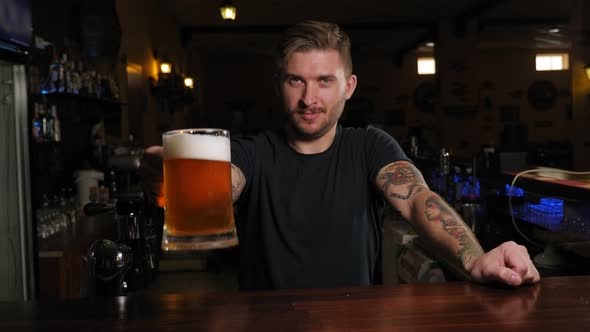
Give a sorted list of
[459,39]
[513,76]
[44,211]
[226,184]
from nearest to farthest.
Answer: [226,184] < [44,211] < [459,39] < [513,76]

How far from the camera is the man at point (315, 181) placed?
1.79 meters

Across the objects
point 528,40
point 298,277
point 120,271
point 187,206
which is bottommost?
point 298,277

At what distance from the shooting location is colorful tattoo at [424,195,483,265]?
141 centimetres

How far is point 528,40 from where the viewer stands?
43.6ft

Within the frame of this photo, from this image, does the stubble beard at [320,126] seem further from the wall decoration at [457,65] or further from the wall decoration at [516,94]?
the wall decoration at [516,94]

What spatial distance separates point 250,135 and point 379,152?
3.14ft

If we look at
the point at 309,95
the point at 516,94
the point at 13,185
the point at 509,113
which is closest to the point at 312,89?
the point at 309,95

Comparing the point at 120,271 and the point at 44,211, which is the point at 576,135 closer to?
the point at 44,211

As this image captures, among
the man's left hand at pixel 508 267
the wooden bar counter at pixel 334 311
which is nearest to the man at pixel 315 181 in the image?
the man's left hand at pixel 508 267

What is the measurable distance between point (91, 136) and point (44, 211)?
1970 mm

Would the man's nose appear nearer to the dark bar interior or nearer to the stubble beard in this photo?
the stubble beard

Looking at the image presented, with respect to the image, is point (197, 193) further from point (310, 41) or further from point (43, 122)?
Result: point (43, 122)

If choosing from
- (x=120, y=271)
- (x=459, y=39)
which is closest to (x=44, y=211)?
(x=120, y=271)

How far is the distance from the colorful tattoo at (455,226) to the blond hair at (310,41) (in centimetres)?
50
